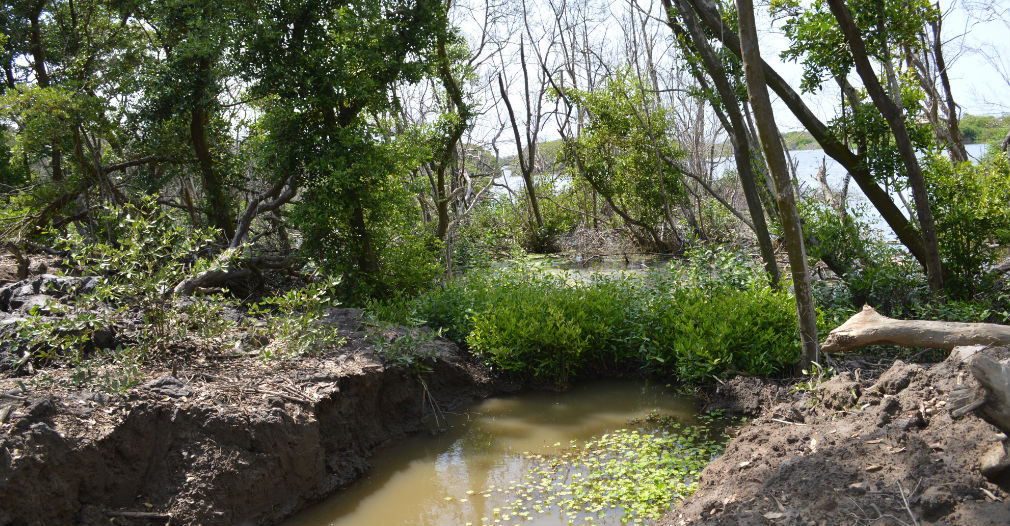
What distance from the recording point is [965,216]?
643 centimetres

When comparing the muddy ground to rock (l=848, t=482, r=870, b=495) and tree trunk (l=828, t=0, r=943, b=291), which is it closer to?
rock (l=848, t=482, r=870, b=495)

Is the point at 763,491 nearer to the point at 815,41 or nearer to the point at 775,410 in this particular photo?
the point at 775,410

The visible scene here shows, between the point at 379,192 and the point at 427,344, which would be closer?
the point at 427,344

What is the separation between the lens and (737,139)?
649 centimetres

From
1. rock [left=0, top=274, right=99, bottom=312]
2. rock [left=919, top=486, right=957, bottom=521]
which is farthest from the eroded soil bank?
rock [left=0, top=274, right=99, bottom=312]

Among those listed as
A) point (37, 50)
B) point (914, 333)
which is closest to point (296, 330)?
point (914, 333)

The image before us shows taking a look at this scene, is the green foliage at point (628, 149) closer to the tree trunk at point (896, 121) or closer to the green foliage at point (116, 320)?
the tree trunk at point (896, 121)

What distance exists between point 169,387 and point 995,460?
484 cm

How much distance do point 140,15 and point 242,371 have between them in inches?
270

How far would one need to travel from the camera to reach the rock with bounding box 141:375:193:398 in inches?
175

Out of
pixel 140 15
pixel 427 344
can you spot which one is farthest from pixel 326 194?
pixel 140 15

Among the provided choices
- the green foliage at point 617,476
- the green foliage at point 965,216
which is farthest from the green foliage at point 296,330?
the green foliage at point 965,216

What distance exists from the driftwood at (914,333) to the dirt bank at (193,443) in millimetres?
3774

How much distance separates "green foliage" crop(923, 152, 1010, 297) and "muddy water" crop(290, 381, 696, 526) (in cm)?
319
